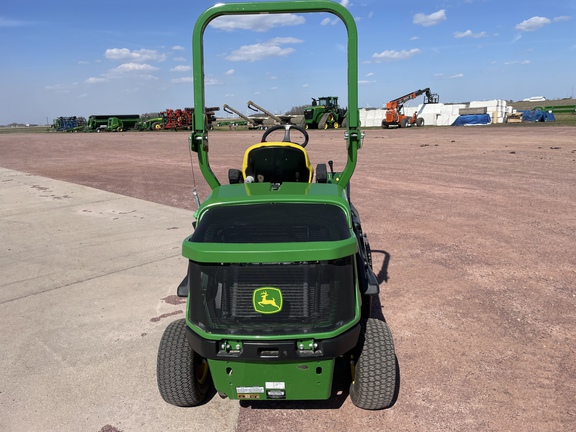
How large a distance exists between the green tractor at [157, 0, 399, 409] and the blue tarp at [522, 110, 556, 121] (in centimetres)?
4366

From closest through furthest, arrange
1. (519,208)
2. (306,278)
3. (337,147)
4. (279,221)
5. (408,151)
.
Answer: (306,278) → (279,221) → (519,208) → (408,151) → (337,147)

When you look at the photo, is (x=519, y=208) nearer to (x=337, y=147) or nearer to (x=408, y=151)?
(x=408, y=151)

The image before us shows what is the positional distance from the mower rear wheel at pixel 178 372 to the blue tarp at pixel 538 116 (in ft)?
146

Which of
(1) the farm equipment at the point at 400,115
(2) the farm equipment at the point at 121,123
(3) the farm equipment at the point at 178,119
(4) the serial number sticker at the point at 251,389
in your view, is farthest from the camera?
(2) the farm equipment at the point at 121,123

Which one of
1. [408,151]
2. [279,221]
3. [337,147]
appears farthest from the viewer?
[337,147]

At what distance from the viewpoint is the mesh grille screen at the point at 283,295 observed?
2697mm

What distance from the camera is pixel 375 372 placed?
2947mm

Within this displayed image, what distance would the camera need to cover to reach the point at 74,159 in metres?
20.1

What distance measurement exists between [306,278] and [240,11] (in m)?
2.66

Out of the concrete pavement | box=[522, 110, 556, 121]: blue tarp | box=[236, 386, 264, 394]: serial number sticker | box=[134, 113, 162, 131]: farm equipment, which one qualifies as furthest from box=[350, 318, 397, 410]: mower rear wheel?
box=[134, 113, 162, 131]: farm equipment

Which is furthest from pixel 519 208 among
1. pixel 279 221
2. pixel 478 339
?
pixel 279 221

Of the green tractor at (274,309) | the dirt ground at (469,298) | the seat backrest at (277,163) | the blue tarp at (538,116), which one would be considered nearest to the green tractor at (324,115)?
the blue tarp at (538,116)

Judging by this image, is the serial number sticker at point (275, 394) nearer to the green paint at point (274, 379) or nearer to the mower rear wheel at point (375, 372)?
the green paint at point (274, 379)

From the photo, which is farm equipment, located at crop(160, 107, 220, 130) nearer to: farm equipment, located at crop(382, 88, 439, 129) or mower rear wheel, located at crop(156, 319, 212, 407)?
farm equipment, located at crop(382, 88, 439, 129)
